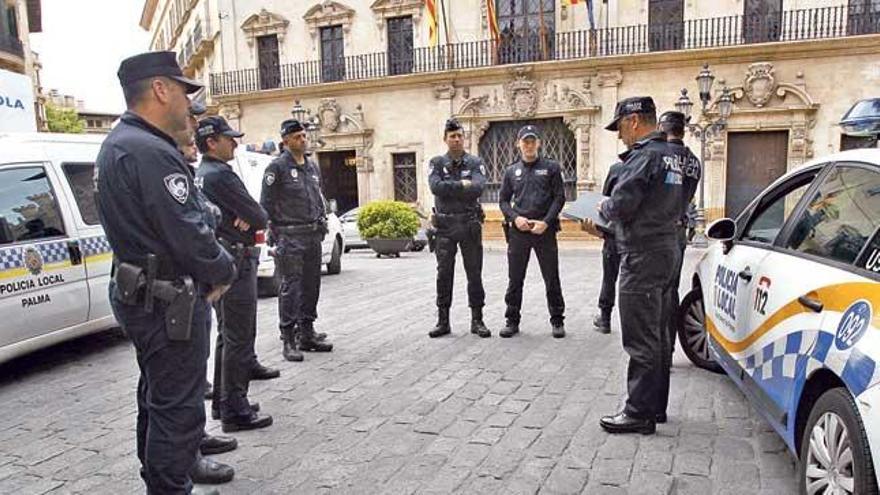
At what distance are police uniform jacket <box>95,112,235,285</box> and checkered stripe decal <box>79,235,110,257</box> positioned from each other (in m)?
3.21

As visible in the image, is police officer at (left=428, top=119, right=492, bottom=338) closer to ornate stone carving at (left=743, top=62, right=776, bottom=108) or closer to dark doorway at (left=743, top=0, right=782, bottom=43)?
ornate stone carving at (left=743, top=62, right=776, bottom=108)

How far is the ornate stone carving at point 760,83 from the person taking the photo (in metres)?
17.8

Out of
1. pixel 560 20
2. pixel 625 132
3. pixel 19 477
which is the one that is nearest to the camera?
pixel 19 477

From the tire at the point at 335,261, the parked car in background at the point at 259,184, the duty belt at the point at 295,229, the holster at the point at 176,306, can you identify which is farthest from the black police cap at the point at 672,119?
the tire at the point at 335,261

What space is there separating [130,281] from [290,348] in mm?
2959

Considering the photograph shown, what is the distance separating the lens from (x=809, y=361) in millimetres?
2412

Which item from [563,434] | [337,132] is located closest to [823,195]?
[563,434]

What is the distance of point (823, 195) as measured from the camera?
2.93 meters

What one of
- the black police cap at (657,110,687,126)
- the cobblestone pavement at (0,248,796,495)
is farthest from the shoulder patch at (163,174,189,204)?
the black police cap at (657,110,687,126)

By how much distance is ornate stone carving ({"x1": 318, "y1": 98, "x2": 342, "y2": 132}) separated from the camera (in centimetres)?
2284

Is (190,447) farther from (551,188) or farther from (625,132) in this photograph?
(551,188)

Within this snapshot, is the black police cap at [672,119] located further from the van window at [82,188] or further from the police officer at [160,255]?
the van window at [82,188]

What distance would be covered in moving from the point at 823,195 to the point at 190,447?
311cm

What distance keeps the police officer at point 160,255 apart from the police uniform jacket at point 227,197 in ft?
3.65
